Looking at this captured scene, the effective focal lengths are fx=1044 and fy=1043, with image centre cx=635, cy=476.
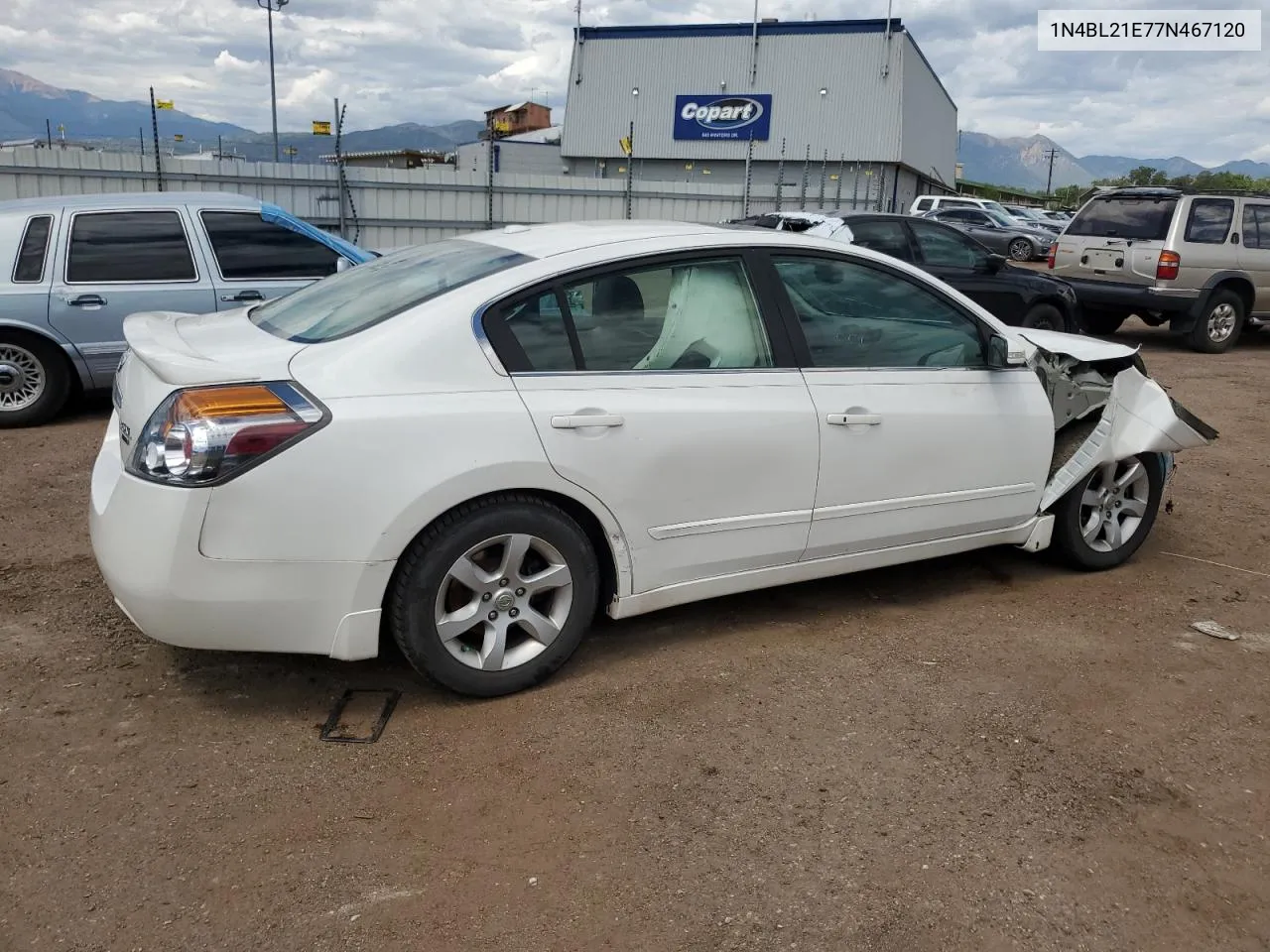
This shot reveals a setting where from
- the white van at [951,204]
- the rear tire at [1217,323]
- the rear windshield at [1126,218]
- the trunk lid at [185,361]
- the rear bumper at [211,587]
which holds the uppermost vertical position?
the white van at [951,204]

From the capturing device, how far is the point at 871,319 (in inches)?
162

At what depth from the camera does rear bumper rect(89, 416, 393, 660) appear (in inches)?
→ 118

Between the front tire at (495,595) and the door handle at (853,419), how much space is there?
1.04m

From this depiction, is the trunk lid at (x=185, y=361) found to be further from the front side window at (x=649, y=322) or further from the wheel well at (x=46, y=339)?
the wheel well at (x=46, y=339)

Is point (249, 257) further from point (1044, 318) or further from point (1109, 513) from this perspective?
point (1044, 318)

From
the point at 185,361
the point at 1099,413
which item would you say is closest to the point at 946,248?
the point at 1099,413

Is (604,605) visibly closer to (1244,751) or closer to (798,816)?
(798,816)

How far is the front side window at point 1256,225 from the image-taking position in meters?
11.9

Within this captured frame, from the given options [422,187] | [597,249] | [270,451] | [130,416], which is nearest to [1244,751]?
[597,249]

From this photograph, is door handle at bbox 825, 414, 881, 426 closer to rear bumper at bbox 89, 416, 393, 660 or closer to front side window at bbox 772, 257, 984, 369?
front side window at bbox 772, 257, 984, 369

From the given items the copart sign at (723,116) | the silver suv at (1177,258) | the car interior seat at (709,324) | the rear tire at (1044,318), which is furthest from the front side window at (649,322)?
the copart sign at (723,116)

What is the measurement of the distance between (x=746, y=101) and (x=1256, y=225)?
35489 millimetres

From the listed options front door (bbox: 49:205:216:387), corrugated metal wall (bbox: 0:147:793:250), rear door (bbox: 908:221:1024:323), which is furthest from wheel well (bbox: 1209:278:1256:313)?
front door (bbox: 49:205:216:387)

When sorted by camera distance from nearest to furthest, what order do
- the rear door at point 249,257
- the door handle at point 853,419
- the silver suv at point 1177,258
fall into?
the door handle at point 853,419 → the rear door at point 249,257 → the silver suv at point 1177,258
